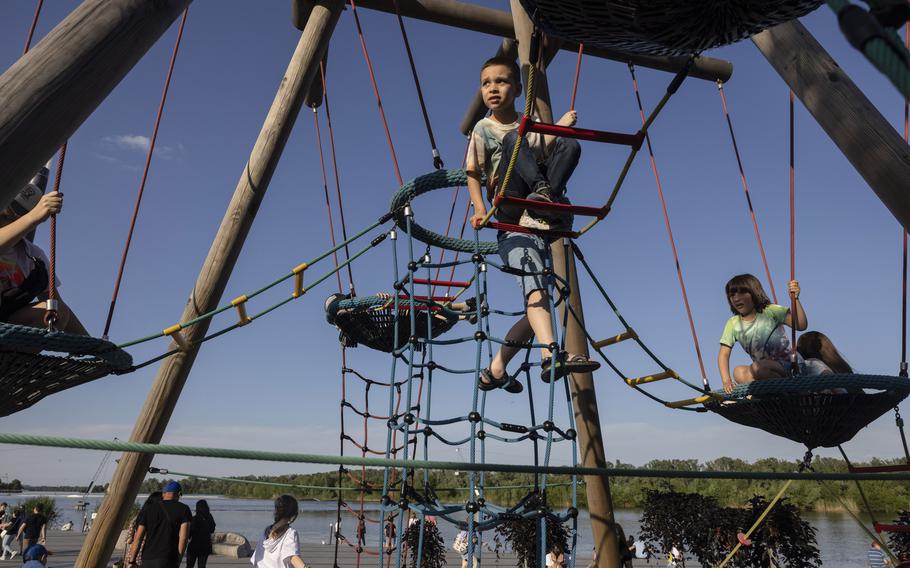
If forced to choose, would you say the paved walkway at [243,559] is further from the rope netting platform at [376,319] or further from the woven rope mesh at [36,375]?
the woven rope mesh at [36,375]

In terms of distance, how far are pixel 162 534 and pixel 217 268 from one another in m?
2.68

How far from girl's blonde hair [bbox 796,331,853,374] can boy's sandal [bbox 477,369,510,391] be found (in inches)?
83.3

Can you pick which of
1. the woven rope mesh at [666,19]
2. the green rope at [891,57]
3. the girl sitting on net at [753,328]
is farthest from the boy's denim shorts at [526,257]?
the green rope at [891,57]

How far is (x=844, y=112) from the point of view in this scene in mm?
2803

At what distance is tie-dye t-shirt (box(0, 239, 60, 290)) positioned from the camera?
2.56 m

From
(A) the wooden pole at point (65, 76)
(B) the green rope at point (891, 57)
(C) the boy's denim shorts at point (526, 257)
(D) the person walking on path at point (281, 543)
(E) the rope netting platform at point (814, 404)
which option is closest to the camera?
(B) the green rope at point (891, 57)

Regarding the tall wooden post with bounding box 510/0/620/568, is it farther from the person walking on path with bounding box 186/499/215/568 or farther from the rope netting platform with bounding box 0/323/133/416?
the person walking on path with bounding box 186/499/215/568

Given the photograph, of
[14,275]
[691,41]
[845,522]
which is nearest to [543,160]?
[691,41]

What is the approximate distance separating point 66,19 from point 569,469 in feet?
6.36

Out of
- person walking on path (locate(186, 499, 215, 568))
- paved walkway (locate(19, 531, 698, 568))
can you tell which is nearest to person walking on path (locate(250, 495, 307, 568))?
person walking on path (locate(186, 499, 215, 568))

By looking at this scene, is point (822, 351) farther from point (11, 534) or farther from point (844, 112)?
point (11, 534)

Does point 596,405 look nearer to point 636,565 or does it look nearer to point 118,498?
point 118,498

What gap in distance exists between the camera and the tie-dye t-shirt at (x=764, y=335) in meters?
4.12

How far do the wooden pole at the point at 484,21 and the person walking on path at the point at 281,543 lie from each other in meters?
3.95
